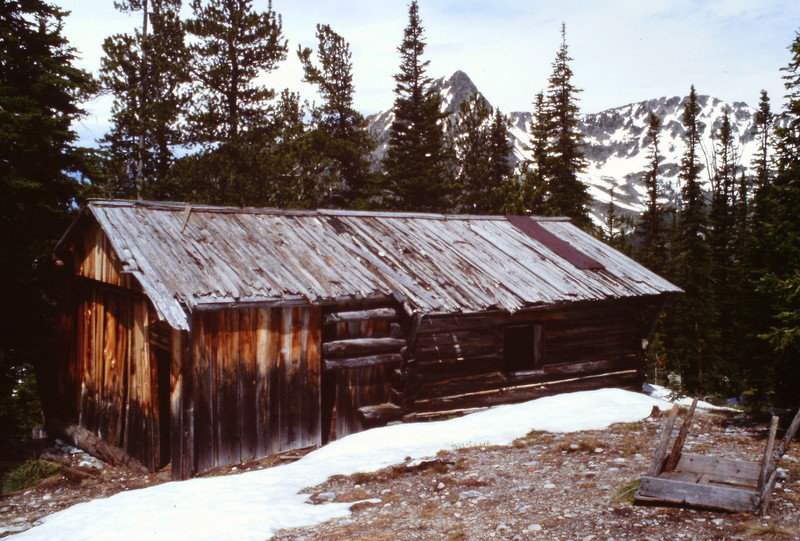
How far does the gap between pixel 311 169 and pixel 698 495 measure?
88.5 ft

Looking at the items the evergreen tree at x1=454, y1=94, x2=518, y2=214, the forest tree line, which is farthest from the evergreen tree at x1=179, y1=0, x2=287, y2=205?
the evergreen tree at x1=454, y1=94, x2=518, y2=214

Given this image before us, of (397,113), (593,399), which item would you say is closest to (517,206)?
(397,113)

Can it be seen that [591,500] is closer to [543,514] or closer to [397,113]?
[543,514]

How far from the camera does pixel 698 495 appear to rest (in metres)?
5.98

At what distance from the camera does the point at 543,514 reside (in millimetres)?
6336

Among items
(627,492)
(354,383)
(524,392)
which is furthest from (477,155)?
(627,492)

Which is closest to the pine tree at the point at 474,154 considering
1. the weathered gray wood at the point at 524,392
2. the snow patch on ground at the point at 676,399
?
the snow patch on ground at the point at 676,399

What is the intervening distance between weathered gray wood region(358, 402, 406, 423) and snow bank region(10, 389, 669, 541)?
0.60 m

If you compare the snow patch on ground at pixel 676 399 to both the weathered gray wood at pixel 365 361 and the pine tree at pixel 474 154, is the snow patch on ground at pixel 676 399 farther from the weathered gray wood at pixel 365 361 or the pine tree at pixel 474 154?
the pine tree at pixel 474 154

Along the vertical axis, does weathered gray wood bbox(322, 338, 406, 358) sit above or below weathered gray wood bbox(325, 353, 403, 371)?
above

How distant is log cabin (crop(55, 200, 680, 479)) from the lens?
9.88 m

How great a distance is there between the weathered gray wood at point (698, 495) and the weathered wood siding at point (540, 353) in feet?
21.0

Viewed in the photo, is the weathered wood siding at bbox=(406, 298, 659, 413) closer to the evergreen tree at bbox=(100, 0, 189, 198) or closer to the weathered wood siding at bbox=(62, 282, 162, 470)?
the weathered wood siding at bbox=(62, 282, 162, 470)

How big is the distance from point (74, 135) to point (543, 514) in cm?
1637
